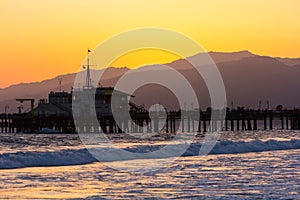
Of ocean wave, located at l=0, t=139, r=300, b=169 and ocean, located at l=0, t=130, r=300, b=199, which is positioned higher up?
ocean wave, located at l=0, t=139, r=300, b=169

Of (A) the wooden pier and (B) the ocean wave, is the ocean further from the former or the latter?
(A) the wooden pier

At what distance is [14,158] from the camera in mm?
35562

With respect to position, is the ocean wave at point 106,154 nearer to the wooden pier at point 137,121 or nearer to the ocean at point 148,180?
the ocean at point 148,180

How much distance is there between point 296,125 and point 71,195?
84.8 metres

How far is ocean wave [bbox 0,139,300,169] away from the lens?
35.7 meters

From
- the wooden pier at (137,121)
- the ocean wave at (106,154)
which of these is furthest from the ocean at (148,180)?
the wooden pier at (137,121)

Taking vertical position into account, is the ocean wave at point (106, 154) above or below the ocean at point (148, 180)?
above

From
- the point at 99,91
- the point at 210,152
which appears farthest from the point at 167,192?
the point at 99,91

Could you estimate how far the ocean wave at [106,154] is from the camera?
3569 cm

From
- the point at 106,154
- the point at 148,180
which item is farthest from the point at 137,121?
the point at 148,180

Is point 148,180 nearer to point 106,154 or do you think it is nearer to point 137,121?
point 106,154

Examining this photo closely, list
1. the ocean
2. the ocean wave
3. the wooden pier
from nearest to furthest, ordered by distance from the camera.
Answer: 1. the ocean
2. the ocean wave
3. the wooden pier

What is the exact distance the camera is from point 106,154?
4228 cm

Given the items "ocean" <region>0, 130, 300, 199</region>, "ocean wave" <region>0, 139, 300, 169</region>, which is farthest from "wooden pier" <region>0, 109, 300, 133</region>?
"ocean" <region>0, 130, 300, 199</region>
